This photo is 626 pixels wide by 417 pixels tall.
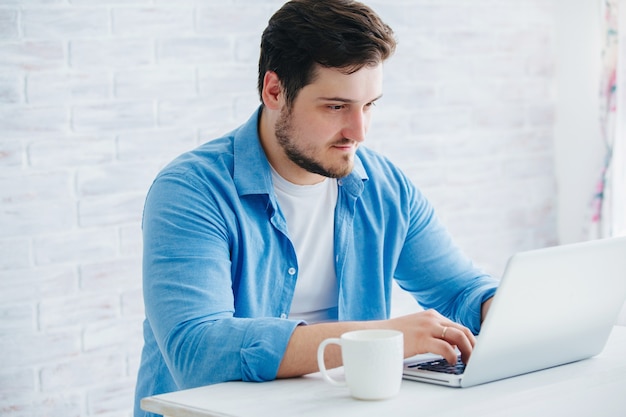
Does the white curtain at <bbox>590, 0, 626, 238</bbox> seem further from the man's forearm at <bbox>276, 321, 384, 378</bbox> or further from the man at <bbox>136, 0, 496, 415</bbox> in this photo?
the man's forearm at <bbox>276, 321, 384, 378</bbox>

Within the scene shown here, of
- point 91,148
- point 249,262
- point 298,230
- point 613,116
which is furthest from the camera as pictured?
point 613,116

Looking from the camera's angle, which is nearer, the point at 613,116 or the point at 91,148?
the point at 91,148

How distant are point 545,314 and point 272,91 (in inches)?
28.9

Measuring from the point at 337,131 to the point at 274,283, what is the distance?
0.98ft

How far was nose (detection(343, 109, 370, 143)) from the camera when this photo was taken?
1.71m

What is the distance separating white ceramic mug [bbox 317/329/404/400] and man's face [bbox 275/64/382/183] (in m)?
0.57

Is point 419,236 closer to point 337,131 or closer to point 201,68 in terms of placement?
point 337,131

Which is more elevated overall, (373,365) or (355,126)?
(355,126)

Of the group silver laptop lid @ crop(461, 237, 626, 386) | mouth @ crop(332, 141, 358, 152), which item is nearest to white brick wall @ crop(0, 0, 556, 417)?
mouth @ crop(332, 141, 358, 152)

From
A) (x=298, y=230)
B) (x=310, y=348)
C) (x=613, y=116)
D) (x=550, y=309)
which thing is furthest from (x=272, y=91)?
(x=613, y=116)

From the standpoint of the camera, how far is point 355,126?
171cm

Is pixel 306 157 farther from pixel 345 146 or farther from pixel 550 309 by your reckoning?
pixel 550 309

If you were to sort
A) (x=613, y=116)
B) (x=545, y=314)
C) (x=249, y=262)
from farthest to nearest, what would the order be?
1. (x=613, y=116)
2. (x=249, y=262)
3. (x=545, y=314)

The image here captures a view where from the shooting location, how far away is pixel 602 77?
3.13 meters
